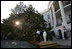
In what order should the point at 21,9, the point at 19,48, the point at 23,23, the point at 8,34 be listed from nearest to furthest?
1. the point at 19,48
2. the point at 8,34
3. the point at 23,23
4. the point at 21,9

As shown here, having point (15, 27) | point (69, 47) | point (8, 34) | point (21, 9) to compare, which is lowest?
point (69, 47)

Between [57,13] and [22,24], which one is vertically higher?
[57,13]

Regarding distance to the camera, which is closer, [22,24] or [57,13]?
[22,24]

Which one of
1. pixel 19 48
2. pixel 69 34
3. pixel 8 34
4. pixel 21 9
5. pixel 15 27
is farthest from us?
pixel 69 34

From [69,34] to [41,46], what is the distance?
5943mm

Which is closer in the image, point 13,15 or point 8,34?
point 8,34

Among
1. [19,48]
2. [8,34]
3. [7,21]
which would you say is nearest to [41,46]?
[19,48]

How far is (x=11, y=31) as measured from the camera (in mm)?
8430

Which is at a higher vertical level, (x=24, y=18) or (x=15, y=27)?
(x=24, y=18)

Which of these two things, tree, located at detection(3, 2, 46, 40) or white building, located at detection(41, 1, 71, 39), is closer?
tree, located at detection(3, 2, 46, 40)

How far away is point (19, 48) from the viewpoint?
18.7ft

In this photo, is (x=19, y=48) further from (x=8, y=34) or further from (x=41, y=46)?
(x=8, y=34)

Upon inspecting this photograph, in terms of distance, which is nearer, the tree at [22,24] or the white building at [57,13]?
the tree at [22,24]

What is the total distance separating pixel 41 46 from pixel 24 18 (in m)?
4.24
